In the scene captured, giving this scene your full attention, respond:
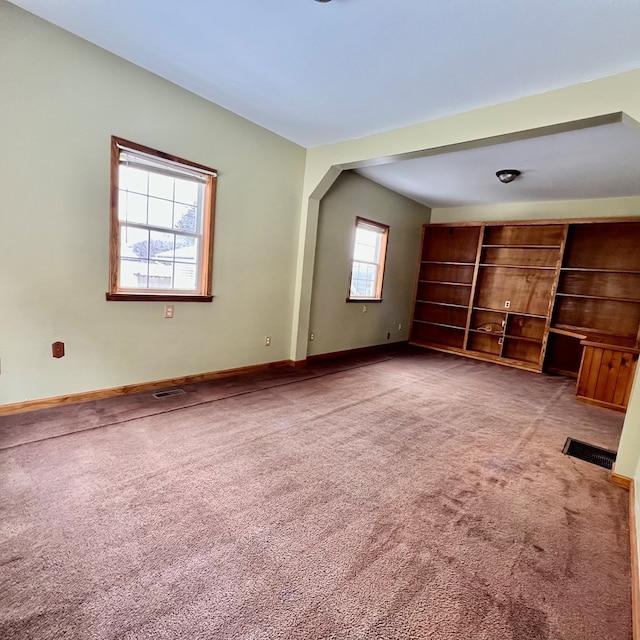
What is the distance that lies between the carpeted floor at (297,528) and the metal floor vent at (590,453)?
91 millimetres

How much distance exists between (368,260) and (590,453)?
390 cm

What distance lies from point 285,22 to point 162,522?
2.93m

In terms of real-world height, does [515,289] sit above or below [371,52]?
below

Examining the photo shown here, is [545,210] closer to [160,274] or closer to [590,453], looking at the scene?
[590,453]

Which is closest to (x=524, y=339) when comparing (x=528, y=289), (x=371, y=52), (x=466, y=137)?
(x=528, y=289)

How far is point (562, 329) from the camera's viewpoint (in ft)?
16.7

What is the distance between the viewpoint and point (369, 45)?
7.63ft

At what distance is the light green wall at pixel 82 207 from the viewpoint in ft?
7.97

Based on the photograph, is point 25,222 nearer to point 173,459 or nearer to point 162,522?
point 173,459

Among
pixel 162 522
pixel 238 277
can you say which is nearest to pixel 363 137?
pixel 238 277

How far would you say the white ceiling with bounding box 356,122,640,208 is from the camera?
342cm

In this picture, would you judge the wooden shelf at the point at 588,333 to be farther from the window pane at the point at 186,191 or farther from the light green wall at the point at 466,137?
the window pane at the point at 186,191

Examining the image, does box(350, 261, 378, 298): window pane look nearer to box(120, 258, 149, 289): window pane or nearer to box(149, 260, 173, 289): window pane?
box(149, 260, 173, 289): window pane

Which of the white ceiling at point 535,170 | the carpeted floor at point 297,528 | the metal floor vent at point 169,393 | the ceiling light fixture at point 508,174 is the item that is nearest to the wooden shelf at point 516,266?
the white ceiling at point 535,170
